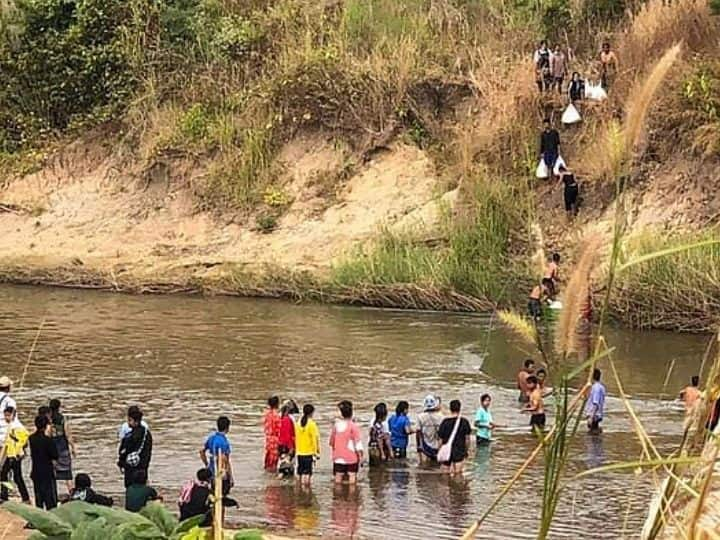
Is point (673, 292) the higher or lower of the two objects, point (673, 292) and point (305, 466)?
the higher

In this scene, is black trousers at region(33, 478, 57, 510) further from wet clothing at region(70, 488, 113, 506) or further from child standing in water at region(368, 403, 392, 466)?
child standing in water at region(368, 403, 392, 466)

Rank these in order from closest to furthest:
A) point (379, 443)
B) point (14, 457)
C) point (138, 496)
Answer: point (138, 496)
point (14, 457)
point (379, 443)

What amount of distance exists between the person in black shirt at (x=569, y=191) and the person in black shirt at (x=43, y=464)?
17011 mm

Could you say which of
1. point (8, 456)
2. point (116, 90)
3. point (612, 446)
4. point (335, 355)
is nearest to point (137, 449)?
point (8, 456)

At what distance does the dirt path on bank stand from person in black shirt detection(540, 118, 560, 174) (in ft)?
8.13

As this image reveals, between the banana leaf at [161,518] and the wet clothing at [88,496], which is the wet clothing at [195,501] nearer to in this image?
the wet clothing at [88,496]

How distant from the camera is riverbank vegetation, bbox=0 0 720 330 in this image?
27359 millimetres

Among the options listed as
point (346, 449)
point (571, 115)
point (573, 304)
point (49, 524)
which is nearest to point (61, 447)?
point (346, 449)

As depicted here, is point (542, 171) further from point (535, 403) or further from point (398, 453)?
point (398, 453)

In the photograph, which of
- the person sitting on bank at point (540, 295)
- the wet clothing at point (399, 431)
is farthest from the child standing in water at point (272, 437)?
the person sitting on bank at point (540, 295)

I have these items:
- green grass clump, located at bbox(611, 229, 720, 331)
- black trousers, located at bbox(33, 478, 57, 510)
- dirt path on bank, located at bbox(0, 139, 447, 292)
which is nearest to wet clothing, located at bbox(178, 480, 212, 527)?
black trousers, located at bbox(33, 478, 57, 510)

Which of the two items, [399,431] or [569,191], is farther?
[569,191]

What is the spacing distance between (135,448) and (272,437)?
180 centimetres

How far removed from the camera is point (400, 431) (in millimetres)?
15453
